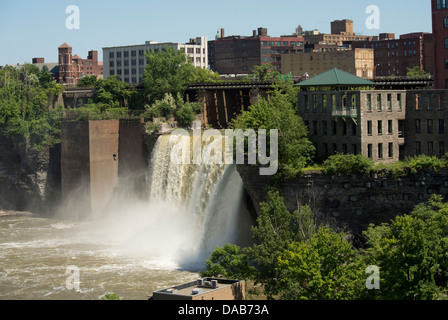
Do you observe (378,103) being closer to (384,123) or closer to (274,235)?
(384,123)

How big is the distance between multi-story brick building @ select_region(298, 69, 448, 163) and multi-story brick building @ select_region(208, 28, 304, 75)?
95.3m

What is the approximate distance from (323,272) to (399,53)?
10514cm

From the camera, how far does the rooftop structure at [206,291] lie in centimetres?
4281

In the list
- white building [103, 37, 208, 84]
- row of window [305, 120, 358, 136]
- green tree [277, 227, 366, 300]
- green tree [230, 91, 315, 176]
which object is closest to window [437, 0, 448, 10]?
row of window [305, 120, 358, 136]

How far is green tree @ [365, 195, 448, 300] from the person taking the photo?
43.8m

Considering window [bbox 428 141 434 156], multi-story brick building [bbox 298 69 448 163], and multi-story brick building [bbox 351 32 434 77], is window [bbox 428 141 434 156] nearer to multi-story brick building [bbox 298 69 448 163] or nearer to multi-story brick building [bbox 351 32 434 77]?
multi-story brick building [bbox 298 69 448 163]

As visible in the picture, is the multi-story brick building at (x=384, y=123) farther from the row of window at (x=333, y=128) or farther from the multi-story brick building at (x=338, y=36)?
the multi-story brick building at (x=338, y=36)

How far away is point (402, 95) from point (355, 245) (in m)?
14.0

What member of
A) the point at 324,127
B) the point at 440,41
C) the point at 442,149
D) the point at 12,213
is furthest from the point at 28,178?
the point at 442,149

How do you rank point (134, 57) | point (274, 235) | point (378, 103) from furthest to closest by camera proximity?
point (134, 57)
point (378, 103)
point (274, 235)

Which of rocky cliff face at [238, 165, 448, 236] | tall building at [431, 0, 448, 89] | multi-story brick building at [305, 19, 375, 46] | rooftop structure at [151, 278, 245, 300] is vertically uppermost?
multi-story brick building at [305, 19, 375, 46]

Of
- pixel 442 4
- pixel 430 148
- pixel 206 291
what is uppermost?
pixel 442 4

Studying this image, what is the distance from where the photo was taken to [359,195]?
198ft
